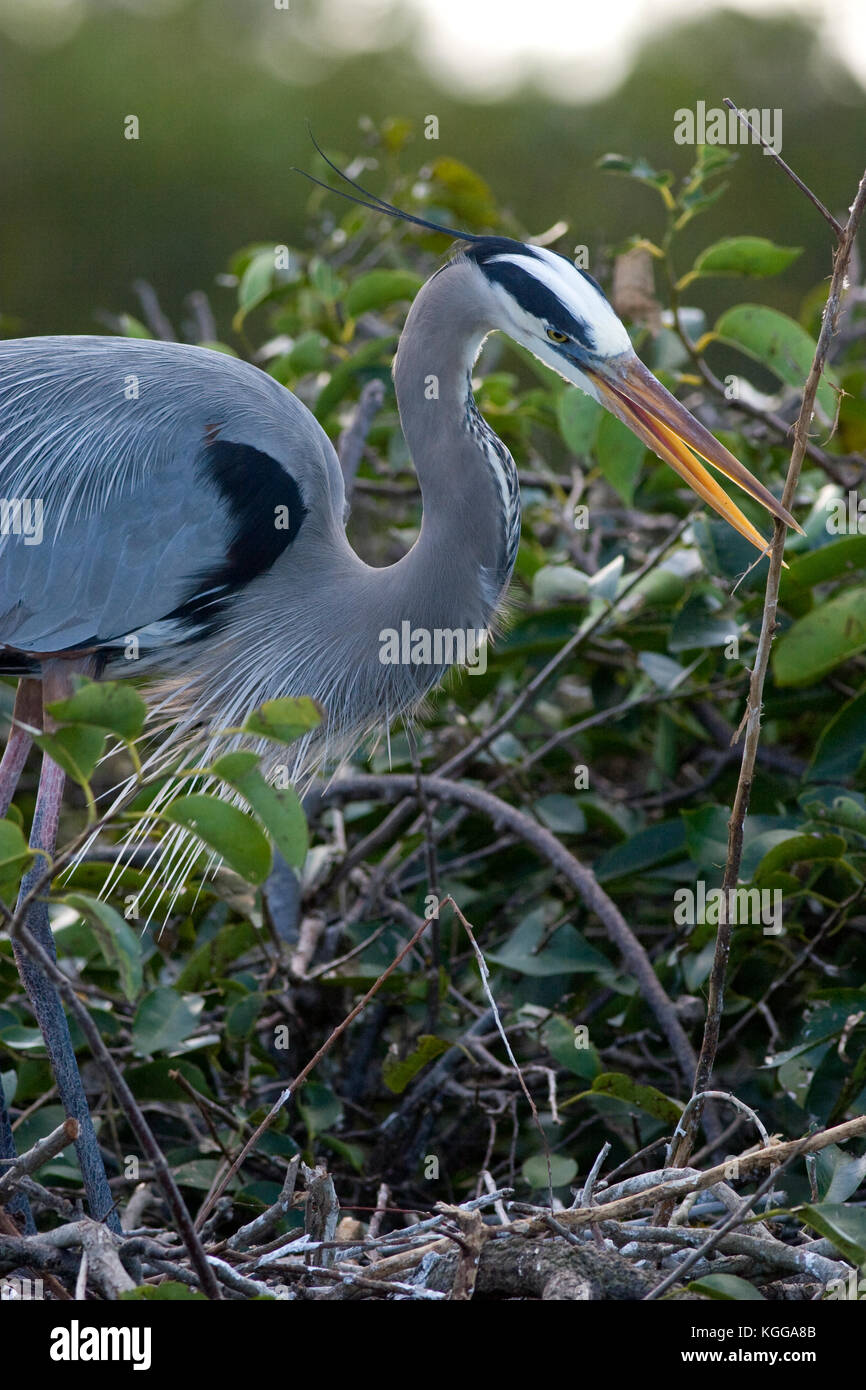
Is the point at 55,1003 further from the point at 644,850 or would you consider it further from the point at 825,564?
the point at 825,564

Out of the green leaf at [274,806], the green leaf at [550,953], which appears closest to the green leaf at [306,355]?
the green leaf at [550,953]

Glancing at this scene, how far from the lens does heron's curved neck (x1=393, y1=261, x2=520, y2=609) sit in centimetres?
294

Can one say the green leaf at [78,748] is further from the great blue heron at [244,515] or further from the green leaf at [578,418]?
the green leaf at [578,418]

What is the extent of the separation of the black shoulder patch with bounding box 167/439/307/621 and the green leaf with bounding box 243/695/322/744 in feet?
4.68

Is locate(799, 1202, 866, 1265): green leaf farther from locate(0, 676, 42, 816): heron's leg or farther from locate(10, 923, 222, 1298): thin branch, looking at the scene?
locate(0, 676, 42, 816): heron's leg

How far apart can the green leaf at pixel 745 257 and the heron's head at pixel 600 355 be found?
0.63 meters

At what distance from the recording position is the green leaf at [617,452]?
3305 mm

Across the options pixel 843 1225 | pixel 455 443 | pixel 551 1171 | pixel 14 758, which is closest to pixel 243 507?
pixel 455 443

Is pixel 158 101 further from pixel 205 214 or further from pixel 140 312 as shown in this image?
pixel 140 312

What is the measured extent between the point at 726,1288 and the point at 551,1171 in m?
0.73

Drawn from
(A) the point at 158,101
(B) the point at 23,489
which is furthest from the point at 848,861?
(A) the point at 158,101

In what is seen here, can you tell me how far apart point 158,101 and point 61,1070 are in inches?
590

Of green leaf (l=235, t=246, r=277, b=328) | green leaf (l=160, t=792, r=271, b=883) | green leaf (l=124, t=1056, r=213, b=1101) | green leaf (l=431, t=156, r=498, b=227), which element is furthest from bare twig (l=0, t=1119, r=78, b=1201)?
green leaf (l=431, t=156, r=498, b=227)

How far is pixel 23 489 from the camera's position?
3.25 meters
